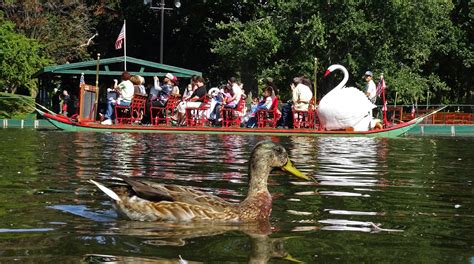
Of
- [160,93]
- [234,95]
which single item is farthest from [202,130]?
[160,93]

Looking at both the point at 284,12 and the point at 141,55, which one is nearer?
the point at 284,12

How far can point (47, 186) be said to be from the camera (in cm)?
922

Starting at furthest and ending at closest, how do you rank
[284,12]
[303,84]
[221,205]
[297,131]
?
[284,12]
[303,84]
[297,131]
[221,205]

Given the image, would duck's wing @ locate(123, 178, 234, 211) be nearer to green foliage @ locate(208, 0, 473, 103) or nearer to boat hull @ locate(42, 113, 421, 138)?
boat hull @ locate(42, 113, 421, 138)

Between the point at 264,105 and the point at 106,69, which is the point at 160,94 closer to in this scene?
the point at 264,105

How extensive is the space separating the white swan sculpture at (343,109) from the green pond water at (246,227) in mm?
10889

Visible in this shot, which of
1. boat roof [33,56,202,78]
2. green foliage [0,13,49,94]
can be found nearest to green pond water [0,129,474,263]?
boat roof [33,56,202,78]

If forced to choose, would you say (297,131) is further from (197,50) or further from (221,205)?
(197,50)

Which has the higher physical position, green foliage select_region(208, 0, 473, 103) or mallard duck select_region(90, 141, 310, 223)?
green foliage select_region(208, 0, 473, 103)

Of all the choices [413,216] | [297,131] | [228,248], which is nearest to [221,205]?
Result: [228,248]

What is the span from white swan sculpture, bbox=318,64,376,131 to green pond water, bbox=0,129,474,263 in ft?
35.7

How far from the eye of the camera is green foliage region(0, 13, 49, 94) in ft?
144

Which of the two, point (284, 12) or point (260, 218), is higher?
point (284, 12)

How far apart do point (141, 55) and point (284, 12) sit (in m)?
15.7
